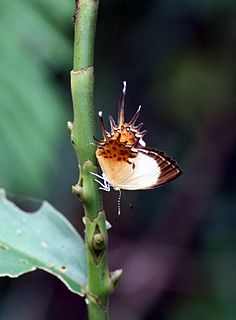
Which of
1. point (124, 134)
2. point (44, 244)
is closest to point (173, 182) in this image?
point (44, 244)

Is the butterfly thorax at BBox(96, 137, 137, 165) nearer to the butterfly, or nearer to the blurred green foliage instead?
the butterfly

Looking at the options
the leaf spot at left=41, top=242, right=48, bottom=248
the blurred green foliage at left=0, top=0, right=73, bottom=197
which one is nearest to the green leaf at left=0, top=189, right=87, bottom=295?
the leaf spot at left=41, top=242, right=48, bottom=248

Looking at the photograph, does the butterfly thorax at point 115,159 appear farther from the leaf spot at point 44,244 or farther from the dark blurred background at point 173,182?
the dark blurred background at point 173,182

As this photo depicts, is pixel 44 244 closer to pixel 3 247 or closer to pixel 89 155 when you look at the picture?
pixel 3 247

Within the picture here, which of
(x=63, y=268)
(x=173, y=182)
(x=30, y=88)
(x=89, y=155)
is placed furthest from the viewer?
(x=173, y=182)

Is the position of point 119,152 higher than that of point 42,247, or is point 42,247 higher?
point 119,152

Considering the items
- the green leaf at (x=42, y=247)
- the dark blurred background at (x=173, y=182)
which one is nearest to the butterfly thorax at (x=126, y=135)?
the green leaf at (x=42, y=247)

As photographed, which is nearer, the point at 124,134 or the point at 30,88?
the point at 124,134
